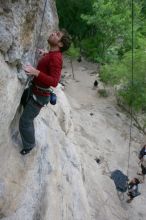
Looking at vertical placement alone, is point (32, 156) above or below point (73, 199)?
above

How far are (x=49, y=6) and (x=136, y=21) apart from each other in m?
17.9

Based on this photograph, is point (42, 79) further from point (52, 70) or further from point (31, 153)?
point (31, 153)

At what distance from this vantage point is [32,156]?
327 inches

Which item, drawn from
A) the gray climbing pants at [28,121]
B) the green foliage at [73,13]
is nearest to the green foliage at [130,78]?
the green foliage at [73,13]

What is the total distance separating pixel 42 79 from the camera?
6734mm

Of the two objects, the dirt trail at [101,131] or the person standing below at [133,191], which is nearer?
the person standing below at [133,191]

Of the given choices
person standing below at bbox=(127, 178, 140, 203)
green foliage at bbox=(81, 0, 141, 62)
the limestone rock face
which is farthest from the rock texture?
green foliage at bbox=(81, 0, 141, 62)

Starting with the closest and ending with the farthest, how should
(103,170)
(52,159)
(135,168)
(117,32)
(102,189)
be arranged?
(52,159), (102,189), (103,170), (135,168), (117,32)

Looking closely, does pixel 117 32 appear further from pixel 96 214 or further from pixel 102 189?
pixel 96 214

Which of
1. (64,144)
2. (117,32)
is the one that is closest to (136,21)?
(117,32)

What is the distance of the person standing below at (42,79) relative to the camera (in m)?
6.69

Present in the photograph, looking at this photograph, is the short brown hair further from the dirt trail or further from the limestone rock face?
the dirt trail

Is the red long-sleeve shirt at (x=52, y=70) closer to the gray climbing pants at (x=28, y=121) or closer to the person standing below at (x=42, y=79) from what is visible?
the person standing below at (x=42, y=79)

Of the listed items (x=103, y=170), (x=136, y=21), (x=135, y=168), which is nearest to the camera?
(x=103, y=170)
